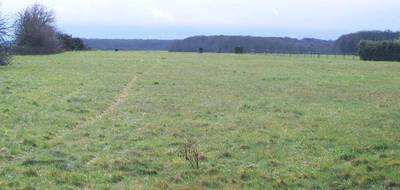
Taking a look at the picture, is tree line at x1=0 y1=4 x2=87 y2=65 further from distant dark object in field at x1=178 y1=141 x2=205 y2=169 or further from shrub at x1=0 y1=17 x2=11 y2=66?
distant dark object in field at x1=178 y1=141 x2=205 y2=169

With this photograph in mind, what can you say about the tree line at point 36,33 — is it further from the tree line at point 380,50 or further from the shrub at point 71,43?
the tree line at point 380,50

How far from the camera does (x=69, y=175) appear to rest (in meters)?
9.90

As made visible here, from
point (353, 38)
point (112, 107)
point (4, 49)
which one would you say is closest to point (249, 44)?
point (353, 38)

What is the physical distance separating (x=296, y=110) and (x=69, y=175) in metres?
11.2

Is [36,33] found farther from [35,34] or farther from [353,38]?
[353,38]

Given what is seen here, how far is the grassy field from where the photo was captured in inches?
385

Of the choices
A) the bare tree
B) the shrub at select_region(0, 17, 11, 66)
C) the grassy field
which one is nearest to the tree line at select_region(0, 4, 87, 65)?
the bare tree

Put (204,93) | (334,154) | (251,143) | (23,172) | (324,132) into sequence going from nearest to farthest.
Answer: (23,172), (334,154), (251,143), (324,132), (204,93)

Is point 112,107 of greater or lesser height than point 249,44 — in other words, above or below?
above

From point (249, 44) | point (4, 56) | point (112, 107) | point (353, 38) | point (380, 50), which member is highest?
point (4, 56)

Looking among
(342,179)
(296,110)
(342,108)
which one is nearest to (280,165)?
(342,179)

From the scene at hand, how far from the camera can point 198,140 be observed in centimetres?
1368

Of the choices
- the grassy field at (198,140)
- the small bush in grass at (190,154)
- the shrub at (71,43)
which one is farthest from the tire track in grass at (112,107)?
the shrub at (71,43)

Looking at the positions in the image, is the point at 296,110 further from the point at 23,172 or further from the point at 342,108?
the point at 23,172
